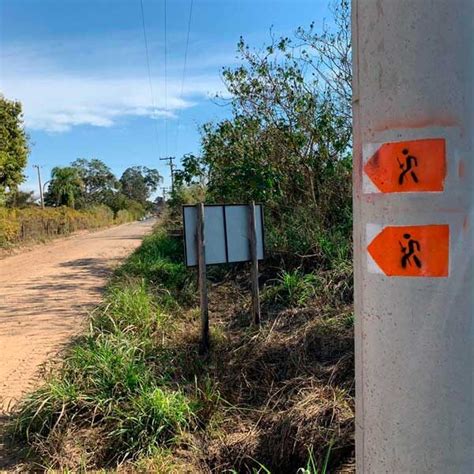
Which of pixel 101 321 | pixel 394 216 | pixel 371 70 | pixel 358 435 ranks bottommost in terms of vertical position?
pixel 101 321

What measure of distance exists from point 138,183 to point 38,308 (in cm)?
10063

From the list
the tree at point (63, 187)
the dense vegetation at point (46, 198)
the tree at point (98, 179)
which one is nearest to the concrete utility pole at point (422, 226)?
the dense vegetation at point (46, 198)

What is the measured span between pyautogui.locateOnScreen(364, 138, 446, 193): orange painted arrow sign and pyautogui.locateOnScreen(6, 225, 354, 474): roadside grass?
78.1 inches

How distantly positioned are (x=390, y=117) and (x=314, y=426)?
2.72 m

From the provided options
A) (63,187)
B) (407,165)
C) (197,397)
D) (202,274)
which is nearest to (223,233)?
(202,274)

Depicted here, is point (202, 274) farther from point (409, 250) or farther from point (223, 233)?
point (409, 250)

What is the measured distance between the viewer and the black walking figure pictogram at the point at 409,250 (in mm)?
1304

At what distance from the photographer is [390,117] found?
4.33 feet

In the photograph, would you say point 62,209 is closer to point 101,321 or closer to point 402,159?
point 101,321

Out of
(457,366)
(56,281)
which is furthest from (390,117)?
(56,281)

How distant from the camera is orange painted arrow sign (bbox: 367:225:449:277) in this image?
4.21ft

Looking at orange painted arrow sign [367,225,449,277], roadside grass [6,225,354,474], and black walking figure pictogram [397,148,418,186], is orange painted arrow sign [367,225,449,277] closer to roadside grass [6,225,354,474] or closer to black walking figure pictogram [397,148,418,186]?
black walking figure pictogram [397,148,418,186]

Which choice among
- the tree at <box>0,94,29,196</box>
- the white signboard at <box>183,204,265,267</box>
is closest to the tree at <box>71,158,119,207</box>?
the tree at <box>0,94,29,196</box>

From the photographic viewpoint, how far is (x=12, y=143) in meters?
25.4
